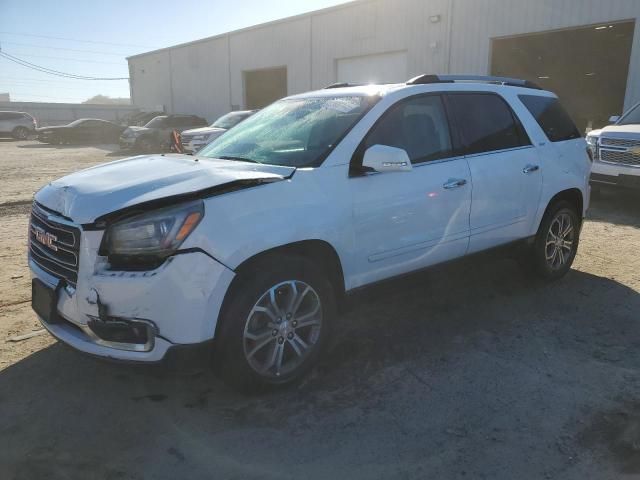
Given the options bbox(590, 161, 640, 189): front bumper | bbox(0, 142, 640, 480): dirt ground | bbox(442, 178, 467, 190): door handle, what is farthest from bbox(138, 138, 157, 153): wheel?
bbox(442, 178, 467, 190): door handle

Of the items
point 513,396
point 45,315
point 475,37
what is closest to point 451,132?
point 513,396

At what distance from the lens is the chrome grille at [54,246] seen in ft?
9.21

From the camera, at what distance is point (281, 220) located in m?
2.94

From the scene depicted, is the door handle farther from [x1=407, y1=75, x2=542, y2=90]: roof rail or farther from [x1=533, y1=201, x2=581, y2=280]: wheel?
[x1=533, y1=201, x2=581, y2=280]: wheel

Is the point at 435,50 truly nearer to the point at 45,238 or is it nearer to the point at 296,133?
the point at 296,133

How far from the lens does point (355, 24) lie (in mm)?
20547

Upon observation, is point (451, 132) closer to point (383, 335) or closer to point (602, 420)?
point (383, 335)

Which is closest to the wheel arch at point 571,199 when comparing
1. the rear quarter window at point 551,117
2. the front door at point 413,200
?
the rear quarter window at point 551,117

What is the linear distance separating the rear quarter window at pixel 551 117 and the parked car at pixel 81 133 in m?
28.5


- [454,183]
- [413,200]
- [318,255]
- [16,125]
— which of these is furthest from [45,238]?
[16,125]

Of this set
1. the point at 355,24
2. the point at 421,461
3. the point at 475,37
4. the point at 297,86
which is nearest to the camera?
the point at 421,461

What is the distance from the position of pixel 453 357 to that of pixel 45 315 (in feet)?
8.54

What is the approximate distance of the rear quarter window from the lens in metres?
4.78

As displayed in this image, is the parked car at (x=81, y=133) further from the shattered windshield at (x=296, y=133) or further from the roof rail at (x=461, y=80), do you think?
the roof rail at (x=461, y=80)
